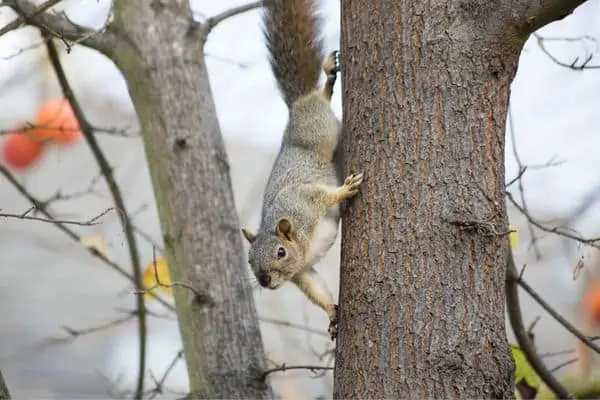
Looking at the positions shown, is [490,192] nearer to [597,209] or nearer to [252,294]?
[252,294]

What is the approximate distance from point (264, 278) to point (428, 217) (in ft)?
2.74

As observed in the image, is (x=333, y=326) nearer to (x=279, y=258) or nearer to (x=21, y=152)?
(x=279, y=258)

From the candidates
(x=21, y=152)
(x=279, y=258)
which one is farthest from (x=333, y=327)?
(x=21, y=152)

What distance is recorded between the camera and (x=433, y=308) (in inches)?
68.3

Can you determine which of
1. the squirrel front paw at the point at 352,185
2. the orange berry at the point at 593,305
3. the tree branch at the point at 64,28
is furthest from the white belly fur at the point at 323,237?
the orange berry at the point at 593,305

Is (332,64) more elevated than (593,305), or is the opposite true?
(332,64)

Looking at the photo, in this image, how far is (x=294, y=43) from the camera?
2.56 meters

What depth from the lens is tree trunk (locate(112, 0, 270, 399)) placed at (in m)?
2.60

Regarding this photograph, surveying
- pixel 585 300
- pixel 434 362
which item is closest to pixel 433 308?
pixel 434 362

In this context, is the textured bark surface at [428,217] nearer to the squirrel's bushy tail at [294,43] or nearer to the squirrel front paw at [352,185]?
the squirrel front paw at [352,185]

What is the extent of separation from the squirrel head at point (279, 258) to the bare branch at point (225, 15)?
697 mm

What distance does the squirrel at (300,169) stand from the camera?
2.45 m

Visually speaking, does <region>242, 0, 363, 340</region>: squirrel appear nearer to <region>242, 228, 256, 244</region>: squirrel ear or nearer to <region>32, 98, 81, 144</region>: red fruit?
<region>242, 228, 256, 244</region>: squirrel ear

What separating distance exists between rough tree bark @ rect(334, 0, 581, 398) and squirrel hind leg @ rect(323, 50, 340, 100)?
626 millimetres
